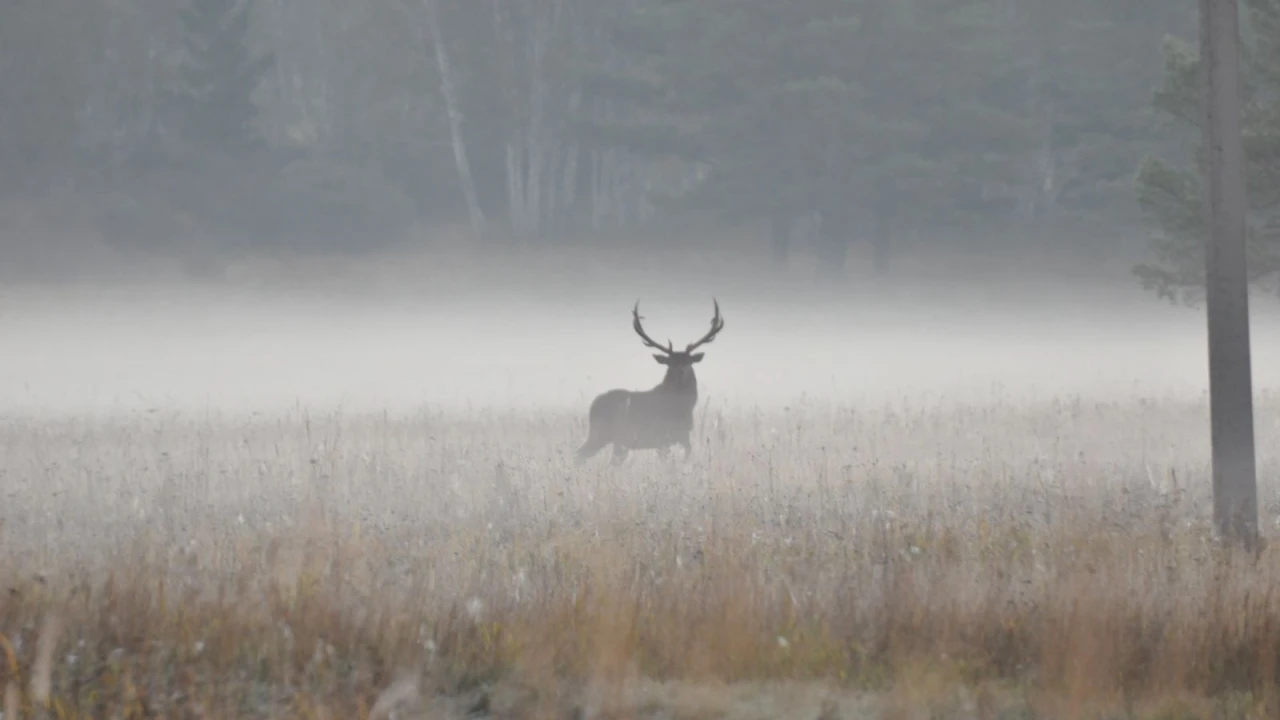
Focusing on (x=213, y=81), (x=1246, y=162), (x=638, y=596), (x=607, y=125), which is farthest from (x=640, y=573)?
(x=213, y=81)

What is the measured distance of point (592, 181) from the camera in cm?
4556

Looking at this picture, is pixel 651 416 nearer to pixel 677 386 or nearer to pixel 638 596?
pixel 677 386

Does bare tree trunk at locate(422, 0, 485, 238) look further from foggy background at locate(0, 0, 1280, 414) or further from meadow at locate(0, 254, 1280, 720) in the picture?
meadow at locate(0, 254, 1280, 720)

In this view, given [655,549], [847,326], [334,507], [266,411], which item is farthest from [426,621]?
[847,326]

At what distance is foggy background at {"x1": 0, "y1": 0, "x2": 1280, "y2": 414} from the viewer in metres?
38.7

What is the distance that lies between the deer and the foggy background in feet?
69.6

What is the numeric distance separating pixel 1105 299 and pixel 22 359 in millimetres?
28267

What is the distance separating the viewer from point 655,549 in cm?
820

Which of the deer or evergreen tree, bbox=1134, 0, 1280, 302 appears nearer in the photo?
the deer

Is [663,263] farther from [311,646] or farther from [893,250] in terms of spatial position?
[311,646]

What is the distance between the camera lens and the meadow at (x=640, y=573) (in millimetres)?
5914

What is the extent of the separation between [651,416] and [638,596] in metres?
5.96

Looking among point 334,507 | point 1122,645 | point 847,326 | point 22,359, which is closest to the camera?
point 1122,645

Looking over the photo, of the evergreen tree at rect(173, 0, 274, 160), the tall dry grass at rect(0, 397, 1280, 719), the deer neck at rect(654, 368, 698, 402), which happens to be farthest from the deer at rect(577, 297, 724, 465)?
the evergreen tree at rect(173, 0, 274, 160)
